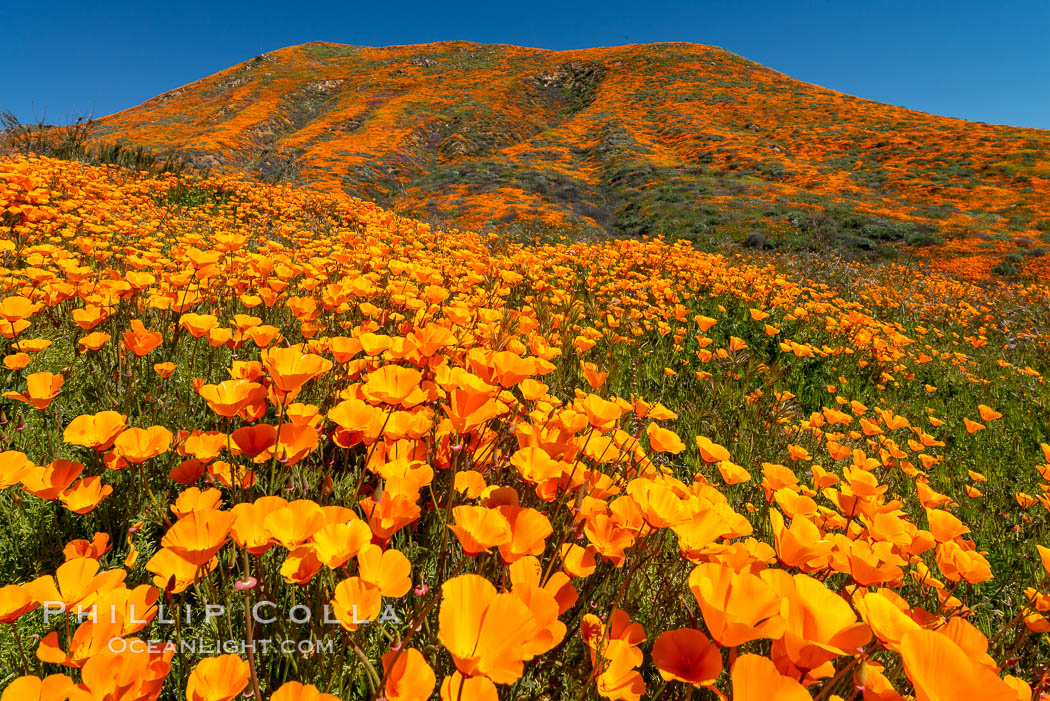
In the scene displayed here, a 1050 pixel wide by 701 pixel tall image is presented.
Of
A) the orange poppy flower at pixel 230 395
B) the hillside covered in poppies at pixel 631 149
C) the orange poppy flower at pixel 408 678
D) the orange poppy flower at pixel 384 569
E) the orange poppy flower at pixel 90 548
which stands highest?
the hillside covered in poppies at pixel 631 149

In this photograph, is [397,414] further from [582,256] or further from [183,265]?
[582,256]

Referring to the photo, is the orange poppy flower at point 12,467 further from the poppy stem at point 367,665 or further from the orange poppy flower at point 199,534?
the poppy stem at point 367,665

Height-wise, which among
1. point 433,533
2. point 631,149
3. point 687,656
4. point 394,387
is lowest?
point 433,533

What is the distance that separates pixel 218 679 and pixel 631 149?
95.9 ft

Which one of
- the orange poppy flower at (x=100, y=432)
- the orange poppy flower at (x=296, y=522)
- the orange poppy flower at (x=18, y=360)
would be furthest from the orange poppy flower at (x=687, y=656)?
the orange poppy flower at (x=18, y=360)

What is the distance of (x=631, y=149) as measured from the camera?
26484 millimetres

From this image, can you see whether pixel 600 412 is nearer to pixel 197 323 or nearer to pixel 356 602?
pixel 356 602

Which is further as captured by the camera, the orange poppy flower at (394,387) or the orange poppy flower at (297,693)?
the orange poppy flower at (394,387)

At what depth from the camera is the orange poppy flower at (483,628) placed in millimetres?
583

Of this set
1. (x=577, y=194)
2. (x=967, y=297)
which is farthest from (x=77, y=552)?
(x=577, y=194)

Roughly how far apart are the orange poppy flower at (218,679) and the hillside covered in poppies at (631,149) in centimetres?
1235

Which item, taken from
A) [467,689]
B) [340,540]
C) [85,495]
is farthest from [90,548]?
[467,689]

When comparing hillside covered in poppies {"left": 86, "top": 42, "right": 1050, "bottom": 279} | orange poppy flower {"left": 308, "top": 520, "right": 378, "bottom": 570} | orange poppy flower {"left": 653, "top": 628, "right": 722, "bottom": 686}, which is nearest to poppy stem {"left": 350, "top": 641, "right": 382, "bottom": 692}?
orange poppy flower {"left": 308, "top": 520, "right": 378, "bottom": 570}

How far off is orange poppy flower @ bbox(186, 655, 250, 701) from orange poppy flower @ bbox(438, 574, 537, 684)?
0.28 m
